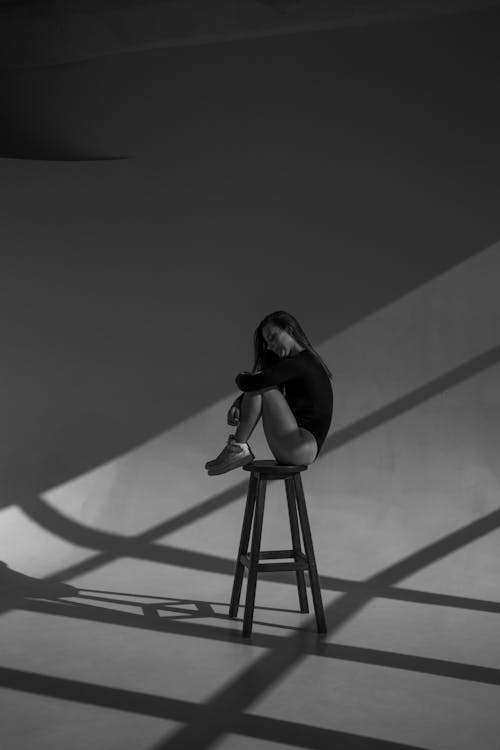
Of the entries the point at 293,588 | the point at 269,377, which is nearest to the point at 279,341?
the point at 269,377

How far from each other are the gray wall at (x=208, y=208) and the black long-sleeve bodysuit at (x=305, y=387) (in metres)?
0.99

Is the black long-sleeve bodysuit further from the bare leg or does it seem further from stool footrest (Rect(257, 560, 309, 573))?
stool footrest (Rect(257, 560, 309, 573))

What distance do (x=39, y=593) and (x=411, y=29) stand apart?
138 inches

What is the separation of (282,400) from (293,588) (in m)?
1.21

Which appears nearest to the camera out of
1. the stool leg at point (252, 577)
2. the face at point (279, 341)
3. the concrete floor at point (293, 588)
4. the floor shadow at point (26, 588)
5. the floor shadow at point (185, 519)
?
the concrete floor at point (293, 588)

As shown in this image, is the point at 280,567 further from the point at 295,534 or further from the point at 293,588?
the point at 293,588

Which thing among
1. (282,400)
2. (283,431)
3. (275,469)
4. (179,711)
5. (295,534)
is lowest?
(179,711)

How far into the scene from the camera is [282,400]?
384cm

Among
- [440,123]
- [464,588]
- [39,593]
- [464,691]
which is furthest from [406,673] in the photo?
[440,123]

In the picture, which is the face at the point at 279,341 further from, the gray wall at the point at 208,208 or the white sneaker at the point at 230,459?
the gray wall at the point at 208,208

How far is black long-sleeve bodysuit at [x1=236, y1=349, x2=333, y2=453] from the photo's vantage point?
12.4ft

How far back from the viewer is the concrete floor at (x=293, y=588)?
281 cm

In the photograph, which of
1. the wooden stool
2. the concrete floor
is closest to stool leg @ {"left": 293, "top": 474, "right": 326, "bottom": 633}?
the wooden stool

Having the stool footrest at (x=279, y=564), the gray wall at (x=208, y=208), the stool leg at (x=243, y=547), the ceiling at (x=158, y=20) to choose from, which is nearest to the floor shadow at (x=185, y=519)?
the gray wall at (x=208, y=208)
